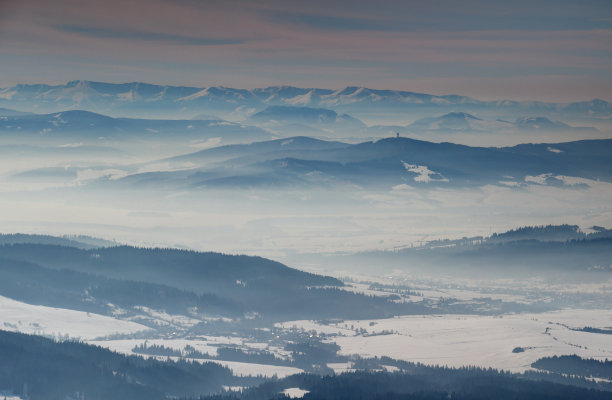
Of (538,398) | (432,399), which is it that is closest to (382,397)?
(432,399)

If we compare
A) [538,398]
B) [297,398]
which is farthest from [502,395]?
[297,398]

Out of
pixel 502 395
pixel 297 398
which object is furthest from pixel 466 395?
pixel 297 398

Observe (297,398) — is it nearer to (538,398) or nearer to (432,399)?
(432,399)

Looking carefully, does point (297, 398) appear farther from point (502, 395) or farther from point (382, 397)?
point (502, 395)

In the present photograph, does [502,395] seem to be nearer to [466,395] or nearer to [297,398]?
[466,395]

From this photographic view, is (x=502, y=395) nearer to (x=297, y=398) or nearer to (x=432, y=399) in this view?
(x=432, y=399)

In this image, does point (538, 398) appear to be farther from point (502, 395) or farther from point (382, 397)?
point (382, 397)
